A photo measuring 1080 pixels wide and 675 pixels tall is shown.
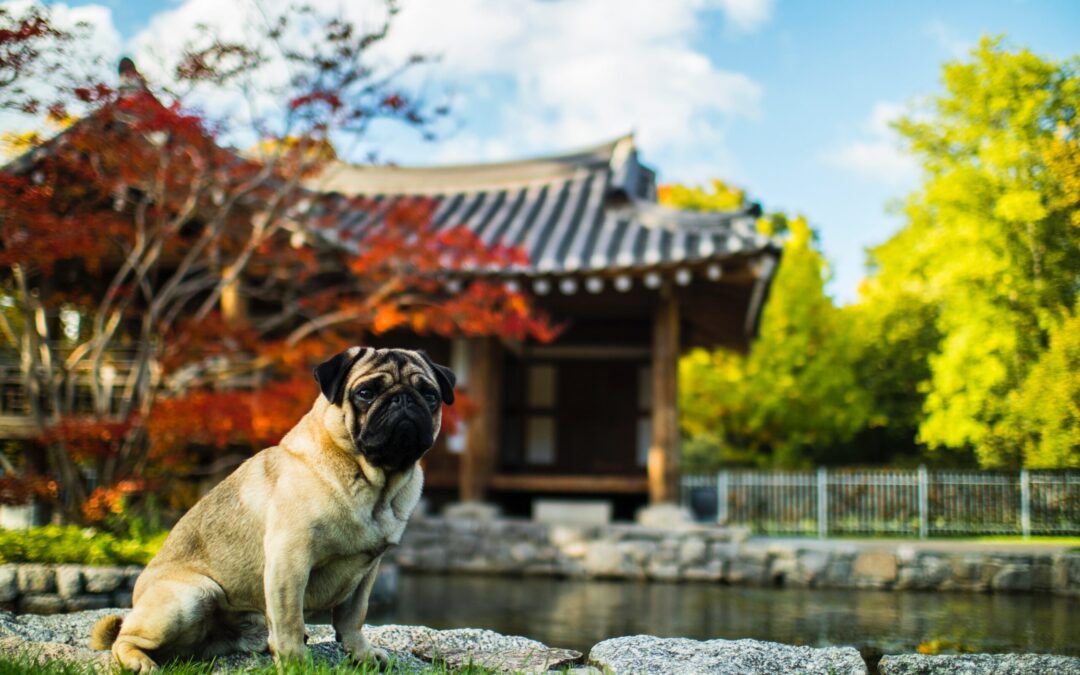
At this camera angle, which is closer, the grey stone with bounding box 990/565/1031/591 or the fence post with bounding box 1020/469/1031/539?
the fence post with bounding box 1020/469/1031/539

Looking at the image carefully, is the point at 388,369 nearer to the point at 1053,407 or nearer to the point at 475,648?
the point at 475,648

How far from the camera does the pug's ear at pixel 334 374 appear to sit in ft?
11.4

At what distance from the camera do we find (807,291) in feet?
58.9

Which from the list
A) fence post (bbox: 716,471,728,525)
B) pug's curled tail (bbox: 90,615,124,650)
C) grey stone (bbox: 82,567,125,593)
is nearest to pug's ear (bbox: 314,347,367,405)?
pug's curled tail (bbox: 90,615,124,650)

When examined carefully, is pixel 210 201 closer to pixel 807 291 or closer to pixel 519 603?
pixel 519 603

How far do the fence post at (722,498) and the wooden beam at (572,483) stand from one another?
6.93ft

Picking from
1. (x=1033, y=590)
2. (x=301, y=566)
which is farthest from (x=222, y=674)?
(x=1033, y=590)

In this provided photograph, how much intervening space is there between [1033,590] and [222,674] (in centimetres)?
879

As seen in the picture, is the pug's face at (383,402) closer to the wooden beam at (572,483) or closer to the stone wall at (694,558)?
the stone wall at (694,558)

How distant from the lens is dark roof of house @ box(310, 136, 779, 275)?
39.2 ft

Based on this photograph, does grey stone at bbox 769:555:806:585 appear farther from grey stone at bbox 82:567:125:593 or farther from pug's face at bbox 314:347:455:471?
pug's face at bbox 314:347:455:471

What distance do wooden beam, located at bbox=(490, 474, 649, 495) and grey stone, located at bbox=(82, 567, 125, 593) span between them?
24.7 feet

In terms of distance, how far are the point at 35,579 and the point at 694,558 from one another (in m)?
7.83

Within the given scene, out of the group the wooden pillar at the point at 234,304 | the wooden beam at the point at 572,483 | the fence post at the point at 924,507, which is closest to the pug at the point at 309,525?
the wooden pillar at the point at 234,304
